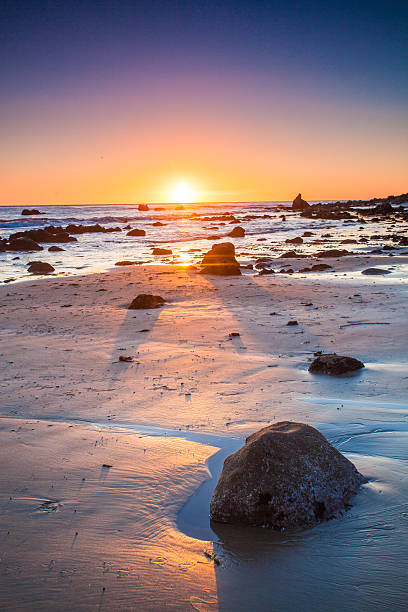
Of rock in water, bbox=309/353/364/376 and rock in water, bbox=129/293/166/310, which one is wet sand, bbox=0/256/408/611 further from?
rock in water, bbox=129/293/166/310

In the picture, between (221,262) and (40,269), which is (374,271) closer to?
(221,262)

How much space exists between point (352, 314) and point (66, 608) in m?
7.34

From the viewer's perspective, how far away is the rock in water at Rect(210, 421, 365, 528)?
2617 millimetres

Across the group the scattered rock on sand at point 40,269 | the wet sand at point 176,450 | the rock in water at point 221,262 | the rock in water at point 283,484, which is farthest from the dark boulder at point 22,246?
the rock in water at point 283,484

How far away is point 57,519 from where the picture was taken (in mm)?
2707

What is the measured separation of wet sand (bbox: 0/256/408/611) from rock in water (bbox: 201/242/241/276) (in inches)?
209

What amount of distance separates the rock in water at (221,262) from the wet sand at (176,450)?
531 centimetres

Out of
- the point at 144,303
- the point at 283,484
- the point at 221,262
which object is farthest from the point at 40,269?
the point at 283,484

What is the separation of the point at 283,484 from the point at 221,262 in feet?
39.8

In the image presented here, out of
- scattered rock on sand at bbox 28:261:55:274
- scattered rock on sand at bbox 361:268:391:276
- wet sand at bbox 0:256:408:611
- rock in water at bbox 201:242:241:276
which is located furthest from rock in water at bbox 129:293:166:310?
scattered rock on sand at bbox 28:261:55:274

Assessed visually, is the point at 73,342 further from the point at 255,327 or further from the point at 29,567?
the point at 29,567

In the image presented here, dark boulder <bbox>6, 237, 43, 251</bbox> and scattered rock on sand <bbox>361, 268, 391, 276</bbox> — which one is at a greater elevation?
dark boulder <bbox>6, 237, 43, 251</bbox>

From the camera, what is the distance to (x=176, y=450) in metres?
3.59

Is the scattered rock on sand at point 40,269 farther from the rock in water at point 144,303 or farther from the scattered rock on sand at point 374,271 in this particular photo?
the scattered rock on sand at point 374,271
